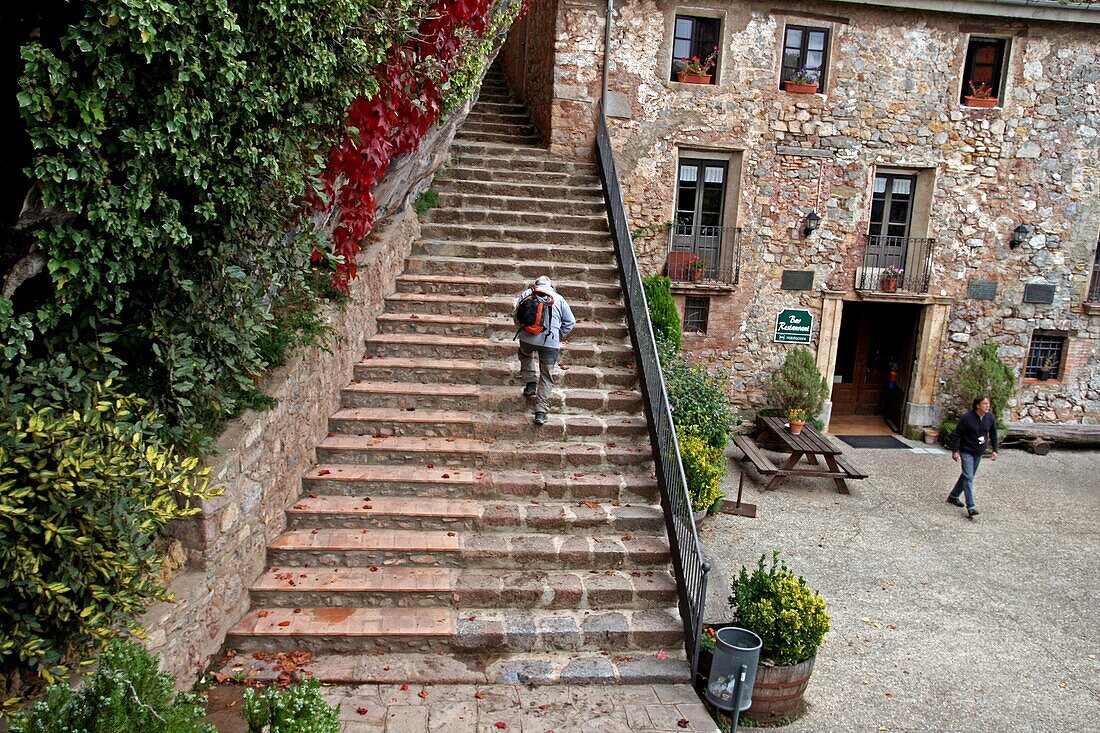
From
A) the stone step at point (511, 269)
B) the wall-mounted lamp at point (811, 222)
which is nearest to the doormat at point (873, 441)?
the wall-mounted lamp at point (811, 222)

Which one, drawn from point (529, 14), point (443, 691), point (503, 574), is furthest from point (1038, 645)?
point (529, 14)

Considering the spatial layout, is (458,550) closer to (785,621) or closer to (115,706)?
(785,621)

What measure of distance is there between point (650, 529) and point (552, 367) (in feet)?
6.02

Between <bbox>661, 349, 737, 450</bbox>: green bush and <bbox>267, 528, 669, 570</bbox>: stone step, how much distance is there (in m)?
2.83

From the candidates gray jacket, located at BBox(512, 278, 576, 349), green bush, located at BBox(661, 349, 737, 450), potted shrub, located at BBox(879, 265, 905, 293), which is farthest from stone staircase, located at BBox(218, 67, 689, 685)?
potted shrub, located at BBox(879, 265, 905, 293)

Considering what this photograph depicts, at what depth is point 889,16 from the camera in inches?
444

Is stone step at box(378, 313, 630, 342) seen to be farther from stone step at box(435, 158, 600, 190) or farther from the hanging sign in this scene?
the hanging sign

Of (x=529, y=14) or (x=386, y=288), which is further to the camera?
(x=529, y=14)

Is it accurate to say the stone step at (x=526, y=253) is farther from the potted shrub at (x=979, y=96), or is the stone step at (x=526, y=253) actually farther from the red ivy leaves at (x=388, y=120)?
the potted shrub at (x=979, y=96)

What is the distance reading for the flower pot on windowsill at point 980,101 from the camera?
11.7 meters

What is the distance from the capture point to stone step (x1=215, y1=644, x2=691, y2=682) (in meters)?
4.85

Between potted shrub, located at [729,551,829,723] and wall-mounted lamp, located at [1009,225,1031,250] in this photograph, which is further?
wall-mounted lamp, located at [1009,225,1031,250]

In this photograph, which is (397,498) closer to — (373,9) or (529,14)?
(373,9)

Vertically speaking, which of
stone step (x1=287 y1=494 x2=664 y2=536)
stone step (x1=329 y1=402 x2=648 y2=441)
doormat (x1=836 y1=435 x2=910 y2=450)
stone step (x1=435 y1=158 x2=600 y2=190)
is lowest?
doormat (x1=836 y1=435 x2=910 y2=450)
